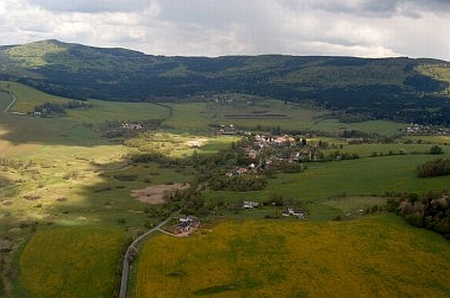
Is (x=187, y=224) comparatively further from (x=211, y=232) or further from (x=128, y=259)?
(x=128, y=259)

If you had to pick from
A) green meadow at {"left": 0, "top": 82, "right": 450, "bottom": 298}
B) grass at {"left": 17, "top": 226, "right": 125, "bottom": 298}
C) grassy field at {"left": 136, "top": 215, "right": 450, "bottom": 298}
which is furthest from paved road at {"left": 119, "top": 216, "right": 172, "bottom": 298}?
grassy field at {"left": 136, "top": 215, "right": 450, "bottom": 298}

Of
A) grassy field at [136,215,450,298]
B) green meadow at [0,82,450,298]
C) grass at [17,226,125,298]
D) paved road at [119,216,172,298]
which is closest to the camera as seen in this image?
grassy field at [136,215,450,298]

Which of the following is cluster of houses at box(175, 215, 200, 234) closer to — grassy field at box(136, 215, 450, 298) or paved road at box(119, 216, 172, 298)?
grassy field at box(136, 215, 450, 298)

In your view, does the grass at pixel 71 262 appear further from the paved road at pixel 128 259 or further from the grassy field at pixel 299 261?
the grassy field at pixel 299 261

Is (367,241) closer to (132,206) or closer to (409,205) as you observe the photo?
(409,205)

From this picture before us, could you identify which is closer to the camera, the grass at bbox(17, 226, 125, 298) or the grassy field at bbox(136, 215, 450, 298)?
the grassy field at bbox(136, 215, 450, 298)
